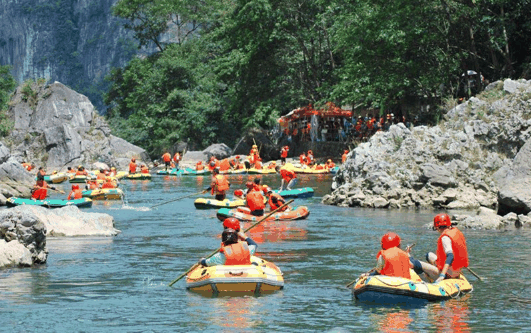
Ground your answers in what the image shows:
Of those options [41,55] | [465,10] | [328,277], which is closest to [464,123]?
[465,10]

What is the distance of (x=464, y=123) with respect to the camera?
32.4 metres

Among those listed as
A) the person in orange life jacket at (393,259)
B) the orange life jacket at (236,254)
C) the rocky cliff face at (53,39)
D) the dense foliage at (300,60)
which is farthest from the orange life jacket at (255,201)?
the rocky cliff face at (53,39)

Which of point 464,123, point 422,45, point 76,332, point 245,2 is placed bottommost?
point 76,332

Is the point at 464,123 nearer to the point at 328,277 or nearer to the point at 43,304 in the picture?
the point at 328,277

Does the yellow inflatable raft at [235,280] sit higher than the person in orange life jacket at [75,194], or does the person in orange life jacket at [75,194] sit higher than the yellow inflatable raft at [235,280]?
the person in orange life jacket at [75,194]

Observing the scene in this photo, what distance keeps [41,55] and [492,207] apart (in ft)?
363

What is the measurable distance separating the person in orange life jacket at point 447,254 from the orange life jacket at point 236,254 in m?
2.90

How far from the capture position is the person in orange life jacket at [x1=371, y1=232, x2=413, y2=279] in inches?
554

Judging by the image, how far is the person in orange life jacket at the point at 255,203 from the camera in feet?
84.2

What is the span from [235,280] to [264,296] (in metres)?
0.62

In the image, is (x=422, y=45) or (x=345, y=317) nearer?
(x=345, y=317)

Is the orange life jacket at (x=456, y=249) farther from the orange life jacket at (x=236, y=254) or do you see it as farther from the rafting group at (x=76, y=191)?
the rafting group at (x=76, y=191)

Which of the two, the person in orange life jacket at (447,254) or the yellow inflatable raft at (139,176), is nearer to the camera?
the person in orange life jacket at (447,254)

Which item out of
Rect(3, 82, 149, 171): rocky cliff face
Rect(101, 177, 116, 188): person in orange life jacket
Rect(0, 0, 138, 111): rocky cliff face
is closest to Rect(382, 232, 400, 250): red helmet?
Rect(101, 177, 116, 188): person in orange life jacket
